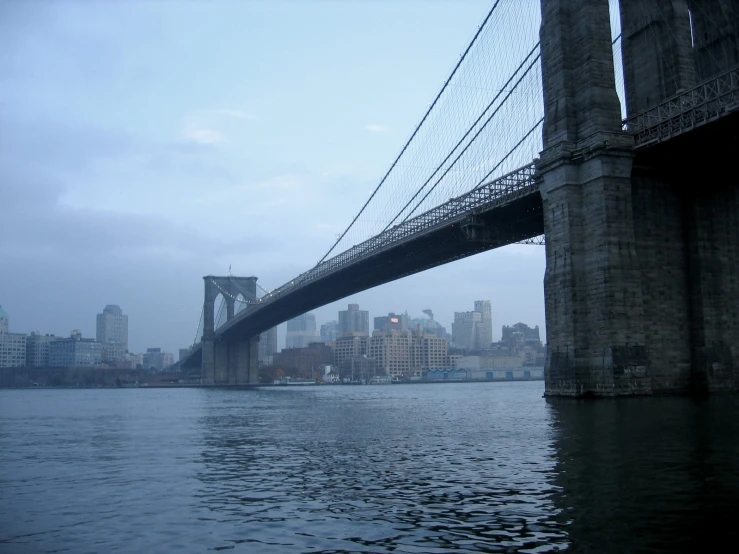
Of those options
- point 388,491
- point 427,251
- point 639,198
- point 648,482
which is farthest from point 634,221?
point 388,491

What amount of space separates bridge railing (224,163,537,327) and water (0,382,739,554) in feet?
77.3

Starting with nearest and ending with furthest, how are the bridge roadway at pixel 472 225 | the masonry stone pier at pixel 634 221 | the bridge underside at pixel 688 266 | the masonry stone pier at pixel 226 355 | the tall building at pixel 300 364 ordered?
the bridge roadway at pixel 472 225 → the masonry stone pier at pixel 634 221 → the bridge underside at pixel 688 266 → the masonry stone pier at pixel 226 355 → the tall building at pixel 300 364

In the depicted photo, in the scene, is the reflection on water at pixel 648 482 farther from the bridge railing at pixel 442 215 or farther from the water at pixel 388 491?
the bridge railing at pixel 442 215

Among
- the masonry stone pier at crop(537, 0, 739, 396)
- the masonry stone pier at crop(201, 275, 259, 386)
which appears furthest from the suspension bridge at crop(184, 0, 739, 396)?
the masonry stone pier at crop(201, 275, 259, 386)

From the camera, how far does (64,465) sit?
1694 cm

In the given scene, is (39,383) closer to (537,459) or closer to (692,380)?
(692,380)

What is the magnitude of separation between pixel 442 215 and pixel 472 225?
500 centimetres

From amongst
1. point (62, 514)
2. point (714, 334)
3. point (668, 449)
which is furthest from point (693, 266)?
point (62, 514)

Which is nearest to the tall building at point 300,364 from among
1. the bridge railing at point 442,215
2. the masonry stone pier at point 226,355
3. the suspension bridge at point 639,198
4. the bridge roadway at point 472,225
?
the masonry stone pier at point 226,355

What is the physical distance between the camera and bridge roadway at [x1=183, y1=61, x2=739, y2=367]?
109 ft

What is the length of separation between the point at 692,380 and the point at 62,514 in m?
33.7

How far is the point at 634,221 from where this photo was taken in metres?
37.2

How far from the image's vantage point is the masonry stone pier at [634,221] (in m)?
34.8

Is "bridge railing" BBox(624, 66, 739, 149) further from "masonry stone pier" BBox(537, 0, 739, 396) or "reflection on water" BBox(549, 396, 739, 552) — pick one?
"reflection on water" BBox(549, 396, 739, 552)
